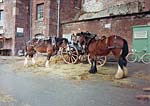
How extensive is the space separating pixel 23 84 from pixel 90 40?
3.97 metres

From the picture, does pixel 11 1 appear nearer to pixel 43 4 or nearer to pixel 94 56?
pixel 43 4

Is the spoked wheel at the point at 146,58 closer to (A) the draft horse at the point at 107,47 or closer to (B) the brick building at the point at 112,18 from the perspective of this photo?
(B) the brick building at the point at 112,18

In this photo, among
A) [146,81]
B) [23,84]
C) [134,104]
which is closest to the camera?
[134,104]

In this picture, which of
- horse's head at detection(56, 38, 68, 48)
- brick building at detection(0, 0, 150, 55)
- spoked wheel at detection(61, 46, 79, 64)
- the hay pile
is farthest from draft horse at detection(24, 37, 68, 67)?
the hay pile

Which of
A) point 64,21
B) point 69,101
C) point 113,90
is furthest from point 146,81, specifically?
point 64,21

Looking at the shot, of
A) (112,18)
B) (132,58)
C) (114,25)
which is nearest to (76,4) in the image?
Answer: (112,18)

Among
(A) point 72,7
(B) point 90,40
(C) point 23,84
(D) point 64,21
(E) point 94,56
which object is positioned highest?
(A) point 72,7

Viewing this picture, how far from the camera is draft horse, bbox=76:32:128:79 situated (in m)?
9.51

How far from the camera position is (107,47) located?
33.1ft

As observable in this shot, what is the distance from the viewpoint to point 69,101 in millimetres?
5762

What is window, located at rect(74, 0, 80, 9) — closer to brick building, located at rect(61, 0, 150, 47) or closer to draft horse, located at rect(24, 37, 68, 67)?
brick building, located at rect(61, 0, 150, 47)

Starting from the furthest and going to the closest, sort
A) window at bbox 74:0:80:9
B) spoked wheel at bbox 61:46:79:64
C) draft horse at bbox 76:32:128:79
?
window at bbox 74:0:80:9
spoked wheel at bbox 61:46:79:64
draft horse at bbox 76:32:128:79

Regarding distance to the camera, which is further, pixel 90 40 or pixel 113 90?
pixel 90 40

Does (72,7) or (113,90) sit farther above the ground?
(72,7)
